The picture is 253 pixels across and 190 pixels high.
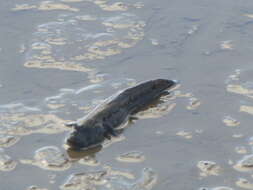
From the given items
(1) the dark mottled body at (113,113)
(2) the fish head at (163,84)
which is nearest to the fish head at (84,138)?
(1) the dark mottled body at (113,113)

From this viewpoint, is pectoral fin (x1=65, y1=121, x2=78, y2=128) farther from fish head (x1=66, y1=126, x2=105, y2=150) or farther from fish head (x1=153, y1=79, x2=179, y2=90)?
fish head (x1=153, y1=79, x2=179, y2=90)

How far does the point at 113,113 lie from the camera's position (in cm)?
529

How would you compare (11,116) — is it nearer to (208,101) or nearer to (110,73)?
(110,73)

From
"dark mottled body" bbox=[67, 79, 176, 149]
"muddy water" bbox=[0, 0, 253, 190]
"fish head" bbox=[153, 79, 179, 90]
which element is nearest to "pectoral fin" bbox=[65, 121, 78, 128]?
"dark mottled body" bbox=[67, 79, 176, 149]

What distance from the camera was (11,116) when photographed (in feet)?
17.7

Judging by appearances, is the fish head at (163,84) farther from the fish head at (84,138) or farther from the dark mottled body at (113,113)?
the fish head at (84,138)

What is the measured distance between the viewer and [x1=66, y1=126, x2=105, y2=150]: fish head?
16.3 feet

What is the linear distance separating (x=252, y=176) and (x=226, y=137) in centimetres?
51

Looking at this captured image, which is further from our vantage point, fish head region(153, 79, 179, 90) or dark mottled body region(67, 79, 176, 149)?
fish head region(153, 79, 179, 90)

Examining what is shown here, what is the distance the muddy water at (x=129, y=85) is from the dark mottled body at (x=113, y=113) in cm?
8

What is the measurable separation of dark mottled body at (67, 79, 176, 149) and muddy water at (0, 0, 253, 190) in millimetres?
80

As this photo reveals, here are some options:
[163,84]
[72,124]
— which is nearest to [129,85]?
[163,84]

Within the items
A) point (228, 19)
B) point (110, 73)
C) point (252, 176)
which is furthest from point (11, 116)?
point (228, 19)

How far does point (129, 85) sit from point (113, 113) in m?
0.60
